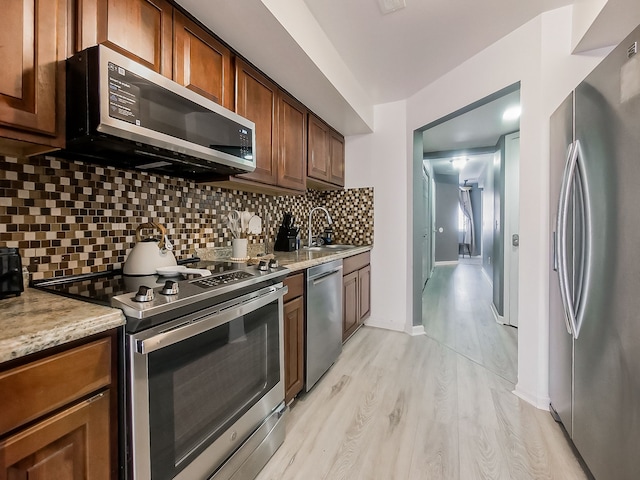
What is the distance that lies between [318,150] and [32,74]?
2.15 metres

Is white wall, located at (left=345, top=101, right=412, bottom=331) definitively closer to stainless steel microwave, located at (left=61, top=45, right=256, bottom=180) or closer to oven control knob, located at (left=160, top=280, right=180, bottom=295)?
stainless steel microwave, located at (left=61, top=45, right=256, bottom=180)

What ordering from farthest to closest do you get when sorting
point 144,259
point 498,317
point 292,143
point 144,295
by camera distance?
point 498,317, point 292,143, point 144,259, point 144,295

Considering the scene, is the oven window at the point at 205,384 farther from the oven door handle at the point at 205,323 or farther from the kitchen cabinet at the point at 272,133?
the kitchen cabinet at the point at 272,133

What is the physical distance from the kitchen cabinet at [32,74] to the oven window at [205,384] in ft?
2.54

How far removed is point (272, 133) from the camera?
212cm

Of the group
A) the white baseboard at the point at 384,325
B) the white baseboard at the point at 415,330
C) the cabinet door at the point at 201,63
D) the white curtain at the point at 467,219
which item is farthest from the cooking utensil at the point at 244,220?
the white curtain at the point at 467,219

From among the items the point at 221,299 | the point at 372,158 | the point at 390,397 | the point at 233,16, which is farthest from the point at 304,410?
the point at 372,158

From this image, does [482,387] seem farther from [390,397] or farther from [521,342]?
[390,397]

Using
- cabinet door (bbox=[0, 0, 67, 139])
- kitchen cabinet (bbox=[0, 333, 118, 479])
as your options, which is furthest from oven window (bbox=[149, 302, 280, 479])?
cabinet door (bbox=[0, 0, 67, 139])

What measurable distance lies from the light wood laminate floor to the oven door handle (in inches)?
30.7

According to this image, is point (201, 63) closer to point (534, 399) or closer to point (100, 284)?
point (100, 284)

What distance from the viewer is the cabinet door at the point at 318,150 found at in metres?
2.71

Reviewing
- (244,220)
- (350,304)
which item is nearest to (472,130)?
(350,304)

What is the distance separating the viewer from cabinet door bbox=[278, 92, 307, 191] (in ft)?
7.38
